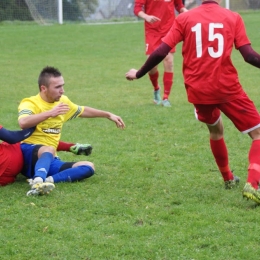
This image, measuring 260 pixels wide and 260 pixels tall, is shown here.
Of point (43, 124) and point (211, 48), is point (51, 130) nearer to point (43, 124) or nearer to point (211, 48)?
point (43, 124)

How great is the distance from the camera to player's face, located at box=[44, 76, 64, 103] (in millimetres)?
6074

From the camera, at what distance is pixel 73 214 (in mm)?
5223

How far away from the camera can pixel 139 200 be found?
18.3ft

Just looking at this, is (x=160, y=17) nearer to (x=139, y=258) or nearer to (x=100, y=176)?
(x=100, y=176)

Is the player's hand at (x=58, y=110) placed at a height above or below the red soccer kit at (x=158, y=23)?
above

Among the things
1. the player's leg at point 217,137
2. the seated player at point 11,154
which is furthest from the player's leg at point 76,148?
the player's leg at point 217,137

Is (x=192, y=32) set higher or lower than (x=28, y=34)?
higher

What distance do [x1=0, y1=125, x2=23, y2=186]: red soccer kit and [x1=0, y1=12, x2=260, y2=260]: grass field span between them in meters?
0.10

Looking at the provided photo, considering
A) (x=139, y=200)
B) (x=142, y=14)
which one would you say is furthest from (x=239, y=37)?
(x=142, y=14)

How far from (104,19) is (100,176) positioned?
23150 millimetres

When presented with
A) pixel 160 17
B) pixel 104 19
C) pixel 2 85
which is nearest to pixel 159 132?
pixel 160 17

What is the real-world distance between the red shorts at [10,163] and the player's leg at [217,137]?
1680 mm

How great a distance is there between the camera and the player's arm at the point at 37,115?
576 cm

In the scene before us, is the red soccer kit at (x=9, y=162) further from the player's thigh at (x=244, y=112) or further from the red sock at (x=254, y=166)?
the red sock at (x=254, y=166)
